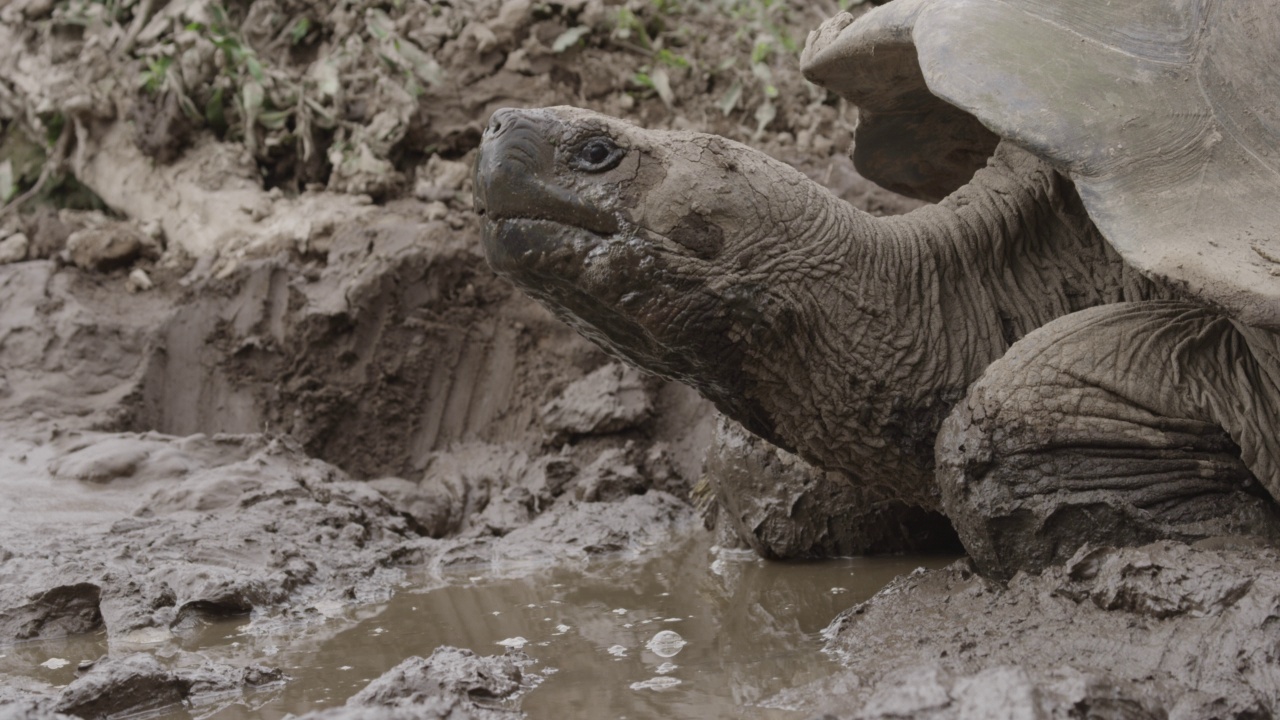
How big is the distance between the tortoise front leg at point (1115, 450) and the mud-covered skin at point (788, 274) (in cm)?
38

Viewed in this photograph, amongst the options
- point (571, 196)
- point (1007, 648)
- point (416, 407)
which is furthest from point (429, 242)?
point (1007, 648)

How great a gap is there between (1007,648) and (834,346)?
95 cm

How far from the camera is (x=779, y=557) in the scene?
4164 millimetres

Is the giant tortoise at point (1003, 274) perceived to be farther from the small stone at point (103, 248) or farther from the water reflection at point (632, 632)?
the small stone at point (103, 248)

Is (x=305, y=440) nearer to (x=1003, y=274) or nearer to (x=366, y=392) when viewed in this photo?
(x=366, y=392)

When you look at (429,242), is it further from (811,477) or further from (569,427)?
(811,477)

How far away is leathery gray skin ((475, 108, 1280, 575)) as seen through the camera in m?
2.81

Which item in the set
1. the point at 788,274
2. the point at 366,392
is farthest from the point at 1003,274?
the point at 366,392

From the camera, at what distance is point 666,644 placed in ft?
10.0

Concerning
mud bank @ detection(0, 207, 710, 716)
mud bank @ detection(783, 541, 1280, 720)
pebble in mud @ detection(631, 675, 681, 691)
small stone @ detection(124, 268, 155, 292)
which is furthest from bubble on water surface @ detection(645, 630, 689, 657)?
Result: small stone @ detection(124, 268, 155, 292)

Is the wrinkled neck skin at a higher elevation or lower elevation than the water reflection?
higher

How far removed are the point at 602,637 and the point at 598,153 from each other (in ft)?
3.92

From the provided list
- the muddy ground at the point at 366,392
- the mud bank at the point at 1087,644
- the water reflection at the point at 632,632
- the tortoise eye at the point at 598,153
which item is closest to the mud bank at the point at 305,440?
the muddy ground at the point at 366,392

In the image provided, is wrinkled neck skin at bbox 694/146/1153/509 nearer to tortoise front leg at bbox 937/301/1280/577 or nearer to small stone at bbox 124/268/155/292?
tortoise front leg at bbox 937/301/1280/577
